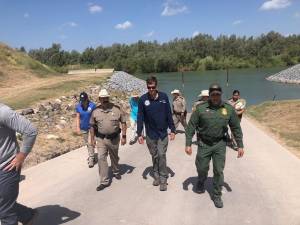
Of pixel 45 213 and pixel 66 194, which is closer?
pixel 45 213

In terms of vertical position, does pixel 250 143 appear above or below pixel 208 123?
below

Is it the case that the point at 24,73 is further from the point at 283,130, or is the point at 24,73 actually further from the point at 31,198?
the point at 31,198

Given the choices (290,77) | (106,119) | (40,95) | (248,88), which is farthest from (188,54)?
(106,119)

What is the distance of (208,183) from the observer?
797cm

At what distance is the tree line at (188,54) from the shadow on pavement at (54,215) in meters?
100

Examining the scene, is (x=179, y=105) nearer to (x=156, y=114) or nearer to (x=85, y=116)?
(x=85, y=116)

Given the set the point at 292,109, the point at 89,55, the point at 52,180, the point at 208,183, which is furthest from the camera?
the point at 89,55

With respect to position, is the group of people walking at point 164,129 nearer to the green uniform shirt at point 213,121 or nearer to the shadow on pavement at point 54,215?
the green uniform shirt at point 213,121

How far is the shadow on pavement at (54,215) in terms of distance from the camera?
6184mm

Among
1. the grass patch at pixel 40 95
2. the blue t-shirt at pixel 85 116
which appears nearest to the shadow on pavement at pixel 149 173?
the blue t-shirt at pixel 85 116

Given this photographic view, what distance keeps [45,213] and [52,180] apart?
80.6 inches

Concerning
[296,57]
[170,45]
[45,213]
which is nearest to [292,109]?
[45,213]

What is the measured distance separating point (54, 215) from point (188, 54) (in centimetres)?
11554

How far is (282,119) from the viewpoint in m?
17.2
